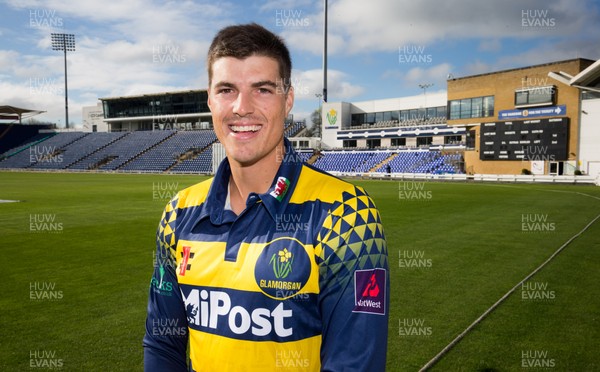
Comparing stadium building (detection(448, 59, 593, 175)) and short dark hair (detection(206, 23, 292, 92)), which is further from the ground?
stadium building (detection(448, 59, 593, 175))

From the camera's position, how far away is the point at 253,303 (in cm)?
180

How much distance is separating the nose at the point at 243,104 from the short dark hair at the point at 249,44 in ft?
A: 0.60

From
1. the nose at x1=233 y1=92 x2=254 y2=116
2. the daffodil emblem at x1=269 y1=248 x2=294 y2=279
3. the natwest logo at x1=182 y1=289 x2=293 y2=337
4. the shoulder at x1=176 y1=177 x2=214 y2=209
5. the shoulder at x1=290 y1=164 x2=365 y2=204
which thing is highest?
the nose at x1=233 y1=92 x2=254 y2=116

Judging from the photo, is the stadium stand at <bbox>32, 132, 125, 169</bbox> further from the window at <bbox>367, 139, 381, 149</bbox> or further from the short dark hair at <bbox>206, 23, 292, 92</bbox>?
the short dark hair at <bbox>206, 23, 292, 92</bbox>

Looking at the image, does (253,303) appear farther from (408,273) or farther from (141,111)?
(141,111)

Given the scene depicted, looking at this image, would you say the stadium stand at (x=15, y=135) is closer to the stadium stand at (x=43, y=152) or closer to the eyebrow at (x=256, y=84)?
the stadium stand at (x=43, y=152)

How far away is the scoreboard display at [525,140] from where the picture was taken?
34844 mm

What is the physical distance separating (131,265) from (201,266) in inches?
256

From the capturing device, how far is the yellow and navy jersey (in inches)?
66.9

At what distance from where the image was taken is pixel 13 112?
70.1 meters

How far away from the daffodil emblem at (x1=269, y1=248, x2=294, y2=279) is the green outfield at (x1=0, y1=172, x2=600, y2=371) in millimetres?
2937
